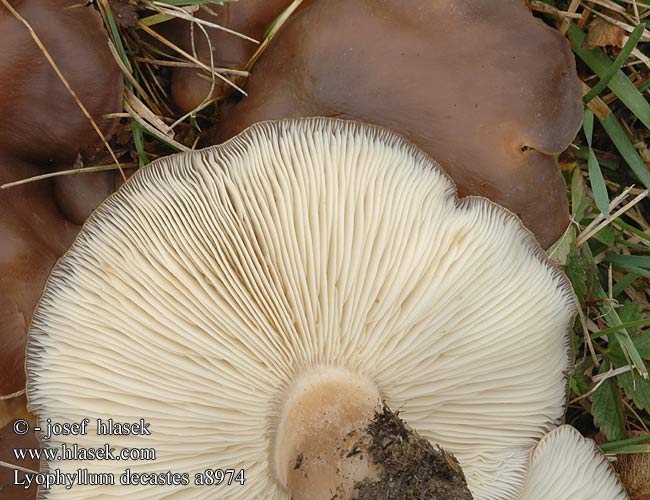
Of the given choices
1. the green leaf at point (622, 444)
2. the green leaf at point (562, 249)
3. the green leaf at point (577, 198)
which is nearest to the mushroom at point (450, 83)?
the green leaf at point (562, 249)

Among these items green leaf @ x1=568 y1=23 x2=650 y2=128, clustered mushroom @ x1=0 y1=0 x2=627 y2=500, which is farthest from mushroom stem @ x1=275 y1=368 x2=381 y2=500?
green leaf @ x1=568 y1=23 x2=650 y2=128

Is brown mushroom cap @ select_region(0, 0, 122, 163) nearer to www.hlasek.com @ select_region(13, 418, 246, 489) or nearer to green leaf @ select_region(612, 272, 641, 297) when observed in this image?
www.hlasek.com @ select_region(13, 418, 246, 489)

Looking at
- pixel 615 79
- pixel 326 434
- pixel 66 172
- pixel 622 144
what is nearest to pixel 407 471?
pixel 326 434

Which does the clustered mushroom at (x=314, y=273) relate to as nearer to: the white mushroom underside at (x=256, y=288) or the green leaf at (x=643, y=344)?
the white mushroom underside at (x=256, y=288)

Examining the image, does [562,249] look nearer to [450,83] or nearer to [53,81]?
[450,83]

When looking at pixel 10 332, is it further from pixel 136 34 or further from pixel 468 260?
pixel 468 260

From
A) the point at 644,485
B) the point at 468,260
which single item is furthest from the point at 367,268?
the point at 644,485

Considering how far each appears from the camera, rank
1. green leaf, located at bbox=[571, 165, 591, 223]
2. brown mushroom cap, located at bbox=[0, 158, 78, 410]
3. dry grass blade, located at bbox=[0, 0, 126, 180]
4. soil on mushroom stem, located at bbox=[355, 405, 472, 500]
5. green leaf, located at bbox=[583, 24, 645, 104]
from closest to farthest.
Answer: soil on mushroom stem, located at bbox=[355, 405, 472, 500] → dry grass blade, located at bbox=[0, 0, 126, 180] → brown mushroom cap, located at bbox=[0, 158, 78, 410] → green leaf, located at bbox=[583, 24, 645, 104] → green leaf, located at bbox=[571, 165, 591, 223]
